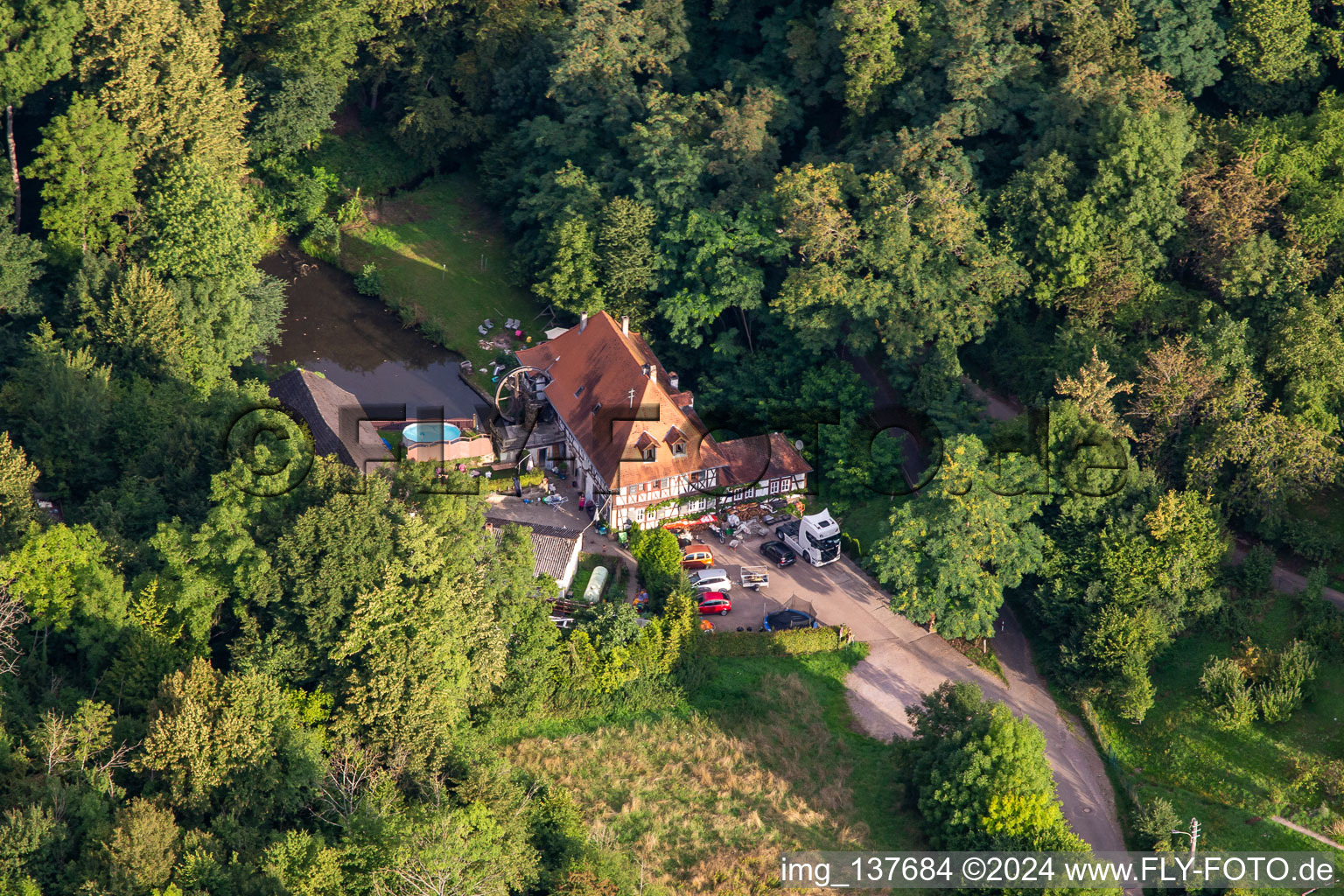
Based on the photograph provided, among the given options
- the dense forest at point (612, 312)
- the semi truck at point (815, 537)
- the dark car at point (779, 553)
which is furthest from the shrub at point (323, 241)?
the semi truck at point (815, 537)

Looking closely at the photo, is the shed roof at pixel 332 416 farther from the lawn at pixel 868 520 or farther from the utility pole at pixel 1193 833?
the utility pole at pixel 1193 833

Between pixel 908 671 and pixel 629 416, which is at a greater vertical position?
pixel 629 416

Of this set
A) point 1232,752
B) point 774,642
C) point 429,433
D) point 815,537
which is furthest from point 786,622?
point 429,433

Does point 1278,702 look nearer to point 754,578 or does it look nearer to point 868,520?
point 868,520

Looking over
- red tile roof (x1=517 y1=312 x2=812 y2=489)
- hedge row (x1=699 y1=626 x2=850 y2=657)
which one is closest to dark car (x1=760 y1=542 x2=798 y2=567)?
red tile roof (x1=517 y1=312 x2=812 y2=489)

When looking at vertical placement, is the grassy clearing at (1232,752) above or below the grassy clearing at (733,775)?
above
